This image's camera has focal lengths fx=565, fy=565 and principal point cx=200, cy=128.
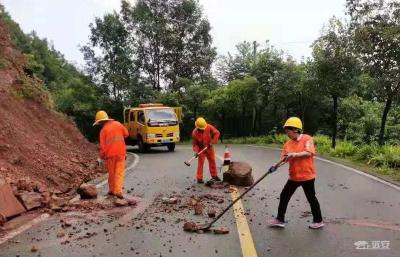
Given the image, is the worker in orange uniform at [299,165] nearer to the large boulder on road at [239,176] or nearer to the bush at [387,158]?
the large boulder on road at [239,176]

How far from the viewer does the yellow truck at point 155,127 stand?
2678 centimetres

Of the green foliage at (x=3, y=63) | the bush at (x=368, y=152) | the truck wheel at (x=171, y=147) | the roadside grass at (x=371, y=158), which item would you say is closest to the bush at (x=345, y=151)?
the roadside grass at (x=371, y=158)

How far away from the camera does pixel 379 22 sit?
68.7 feet

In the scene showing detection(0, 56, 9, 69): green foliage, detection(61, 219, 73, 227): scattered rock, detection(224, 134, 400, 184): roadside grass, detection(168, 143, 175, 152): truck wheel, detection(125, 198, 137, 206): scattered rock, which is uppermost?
detection(0, 56, 9, 69): green foliage

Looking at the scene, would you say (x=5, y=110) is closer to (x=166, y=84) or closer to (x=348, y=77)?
(x=348, y=77)

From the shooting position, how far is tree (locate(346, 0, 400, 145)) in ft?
66.7

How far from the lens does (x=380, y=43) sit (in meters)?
20.8

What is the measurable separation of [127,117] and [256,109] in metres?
12.8

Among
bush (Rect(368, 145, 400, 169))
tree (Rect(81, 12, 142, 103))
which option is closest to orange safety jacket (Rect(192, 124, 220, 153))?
bush (Rect(368, 145, 400, 169))

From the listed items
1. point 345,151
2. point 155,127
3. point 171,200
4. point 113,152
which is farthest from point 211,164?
point 155,127

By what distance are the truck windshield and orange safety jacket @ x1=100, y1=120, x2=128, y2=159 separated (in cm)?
1546

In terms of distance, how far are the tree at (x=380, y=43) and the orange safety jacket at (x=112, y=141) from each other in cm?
1239

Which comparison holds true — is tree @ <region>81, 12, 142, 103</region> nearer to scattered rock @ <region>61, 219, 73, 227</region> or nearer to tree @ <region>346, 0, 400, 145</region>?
tree @ <region>346, 0, 400, 145</region>

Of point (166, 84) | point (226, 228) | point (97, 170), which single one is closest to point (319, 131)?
point (166, 84)
